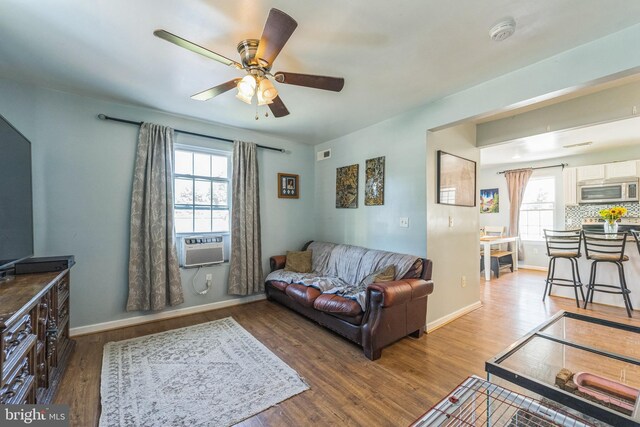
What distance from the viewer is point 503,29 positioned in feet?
5.47

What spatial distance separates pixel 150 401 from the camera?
70.3 inches

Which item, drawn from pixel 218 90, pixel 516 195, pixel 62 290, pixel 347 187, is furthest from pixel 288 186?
pixel 516 195

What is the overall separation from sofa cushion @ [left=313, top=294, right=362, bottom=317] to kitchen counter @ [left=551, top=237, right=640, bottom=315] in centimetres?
352

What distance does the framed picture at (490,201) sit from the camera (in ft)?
22.3

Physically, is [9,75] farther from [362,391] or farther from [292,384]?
[362,391]

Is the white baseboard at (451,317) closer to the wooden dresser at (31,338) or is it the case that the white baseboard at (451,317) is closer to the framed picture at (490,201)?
the wooden dresser at (31,338)

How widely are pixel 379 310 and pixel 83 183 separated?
321 centimetres

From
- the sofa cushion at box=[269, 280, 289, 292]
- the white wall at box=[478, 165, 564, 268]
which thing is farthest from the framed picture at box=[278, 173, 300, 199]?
the white wall at box=[478, 165, 564, 268]

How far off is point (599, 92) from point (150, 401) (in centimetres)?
475

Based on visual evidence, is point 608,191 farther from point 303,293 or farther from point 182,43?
point 182,43

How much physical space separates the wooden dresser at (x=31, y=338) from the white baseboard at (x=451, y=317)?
122 inches

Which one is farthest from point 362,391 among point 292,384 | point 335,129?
point 335,129

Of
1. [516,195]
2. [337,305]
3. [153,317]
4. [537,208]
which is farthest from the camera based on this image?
[516,195]

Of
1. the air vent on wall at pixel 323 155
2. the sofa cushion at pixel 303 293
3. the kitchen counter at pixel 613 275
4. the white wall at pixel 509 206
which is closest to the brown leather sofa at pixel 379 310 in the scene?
the sofa cushion at pixel 303 293
